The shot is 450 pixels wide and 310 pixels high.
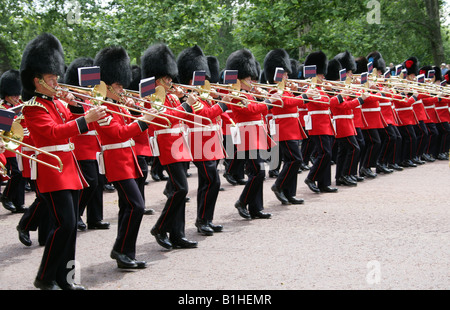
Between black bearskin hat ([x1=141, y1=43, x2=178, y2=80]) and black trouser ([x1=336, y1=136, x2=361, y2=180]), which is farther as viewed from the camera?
black trouser ([x1=336, y1=136, x2=361, y2=180])

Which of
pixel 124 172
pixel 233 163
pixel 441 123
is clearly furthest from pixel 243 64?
pixel 441 123

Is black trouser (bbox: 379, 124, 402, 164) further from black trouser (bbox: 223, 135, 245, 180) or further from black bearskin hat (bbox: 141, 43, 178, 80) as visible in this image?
black bearskin hat (bbox: 141, 43, 178, 80)

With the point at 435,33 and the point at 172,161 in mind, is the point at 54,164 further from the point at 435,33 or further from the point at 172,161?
the point at 435,33

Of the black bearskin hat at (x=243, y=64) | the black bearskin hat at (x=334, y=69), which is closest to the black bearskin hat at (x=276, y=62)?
the black bearskin hat at (x=243, y=64)

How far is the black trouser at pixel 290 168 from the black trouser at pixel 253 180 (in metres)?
0.77

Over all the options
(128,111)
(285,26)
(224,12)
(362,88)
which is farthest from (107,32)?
(128,111)

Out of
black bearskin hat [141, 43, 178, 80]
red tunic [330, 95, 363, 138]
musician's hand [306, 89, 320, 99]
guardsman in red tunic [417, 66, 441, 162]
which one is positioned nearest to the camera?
black bearskin hat [141, 43, 178, 80]

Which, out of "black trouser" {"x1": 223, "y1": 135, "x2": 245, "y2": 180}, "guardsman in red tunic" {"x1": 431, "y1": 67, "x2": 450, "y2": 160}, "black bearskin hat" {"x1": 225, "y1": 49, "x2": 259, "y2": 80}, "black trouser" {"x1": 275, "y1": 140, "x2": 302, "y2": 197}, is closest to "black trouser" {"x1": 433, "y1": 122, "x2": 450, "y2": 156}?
"guardsman in red tunic" {"x1": 431, "y1": 67, "x2": 450, "y2": 160}

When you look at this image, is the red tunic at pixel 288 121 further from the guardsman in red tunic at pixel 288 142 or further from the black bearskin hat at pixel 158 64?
the black bearskin hat at pixel 158 64

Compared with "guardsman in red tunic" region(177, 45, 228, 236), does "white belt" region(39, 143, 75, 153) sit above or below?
above

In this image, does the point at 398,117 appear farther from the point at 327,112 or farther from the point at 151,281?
the point at 151,281

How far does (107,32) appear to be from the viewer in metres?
15.1

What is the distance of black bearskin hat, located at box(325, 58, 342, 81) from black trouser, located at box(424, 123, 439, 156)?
3411mm

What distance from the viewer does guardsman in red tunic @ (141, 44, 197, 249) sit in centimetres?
566
